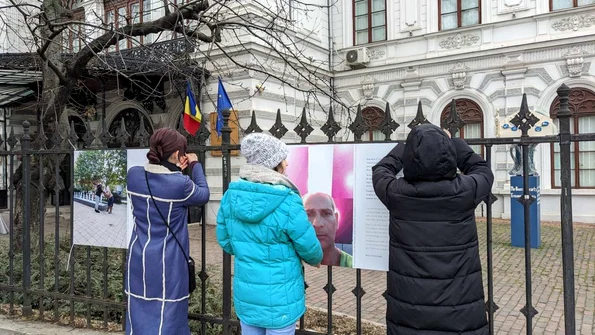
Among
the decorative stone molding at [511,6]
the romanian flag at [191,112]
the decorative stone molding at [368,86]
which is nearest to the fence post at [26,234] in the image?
the romanian flag at [191,112]

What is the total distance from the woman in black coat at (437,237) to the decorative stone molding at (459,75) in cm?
1302

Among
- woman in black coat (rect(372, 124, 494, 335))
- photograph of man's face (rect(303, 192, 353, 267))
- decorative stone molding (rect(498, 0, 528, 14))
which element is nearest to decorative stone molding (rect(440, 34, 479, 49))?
decorative stone molding (rect(498, 0, 528, 14))

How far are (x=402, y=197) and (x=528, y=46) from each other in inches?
522

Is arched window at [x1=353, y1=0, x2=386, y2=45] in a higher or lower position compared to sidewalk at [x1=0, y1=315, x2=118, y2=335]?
higher

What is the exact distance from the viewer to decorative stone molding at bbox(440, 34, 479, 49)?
1430 cm

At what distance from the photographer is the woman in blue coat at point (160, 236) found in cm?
306

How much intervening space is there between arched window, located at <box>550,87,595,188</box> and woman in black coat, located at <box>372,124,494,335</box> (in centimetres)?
1263

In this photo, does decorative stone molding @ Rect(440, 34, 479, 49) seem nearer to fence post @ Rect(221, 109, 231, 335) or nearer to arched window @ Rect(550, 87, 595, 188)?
arched window @ Rect(550, 87, 595, 188)

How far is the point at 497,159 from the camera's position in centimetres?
1402

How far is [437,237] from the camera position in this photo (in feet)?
7.72

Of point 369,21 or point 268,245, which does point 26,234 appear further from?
point 369,21

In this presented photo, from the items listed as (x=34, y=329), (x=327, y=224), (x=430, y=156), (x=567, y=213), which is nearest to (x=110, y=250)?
(x=34, y=329)

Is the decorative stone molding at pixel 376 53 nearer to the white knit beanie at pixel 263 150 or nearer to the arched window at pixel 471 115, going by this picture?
the arched window at pixel 471 115

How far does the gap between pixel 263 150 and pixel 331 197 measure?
2.79ft
